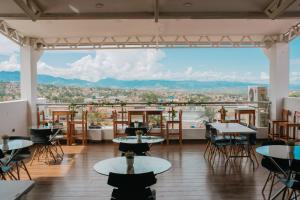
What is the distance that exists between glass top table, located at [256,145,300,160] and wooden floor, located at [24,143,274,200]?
2.48ft

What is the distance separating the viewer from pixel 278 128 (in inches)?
325

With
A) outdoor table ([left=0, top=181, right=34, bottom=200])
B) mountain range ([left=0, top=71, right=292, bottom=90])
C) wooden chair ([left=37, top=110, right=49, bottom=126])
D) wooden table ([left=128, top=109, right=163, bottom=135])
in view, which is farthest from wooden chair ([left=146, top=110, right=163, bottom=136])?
outdoor table ([left=0, top=181, right=34, bottom=200])

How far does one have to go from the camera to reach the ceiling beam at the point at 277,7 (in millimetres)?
4854

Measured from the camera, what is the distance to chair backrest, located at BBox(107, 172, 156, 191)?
9.04 ft

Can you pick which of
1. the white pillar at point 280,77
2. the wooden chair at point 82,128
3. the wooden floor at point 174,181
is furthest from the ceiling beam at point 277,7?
the wooden chair at point 82,128

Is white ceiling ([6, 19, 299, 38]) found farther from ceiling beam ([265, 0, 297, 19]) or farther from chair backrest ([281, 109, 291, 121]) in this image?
chair backrest ([281, 109, 291, 121])

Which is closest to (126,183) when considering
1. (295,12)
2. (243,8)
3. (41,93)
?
(243,8)

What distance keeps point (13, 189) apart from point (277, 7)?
199 inches

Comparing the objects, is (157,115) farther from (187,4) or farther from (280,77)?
(187,4)

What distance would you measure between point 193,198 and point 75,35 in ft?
19.1

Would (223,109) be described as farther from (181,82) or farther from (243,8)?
(243,8)

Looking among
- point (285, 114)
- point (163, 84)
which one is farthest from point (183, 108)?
point (285, 114)

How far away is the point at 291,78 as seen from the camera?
8586 millimetres

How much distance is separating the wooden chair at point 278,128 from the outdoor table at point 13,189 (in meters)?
7.13
